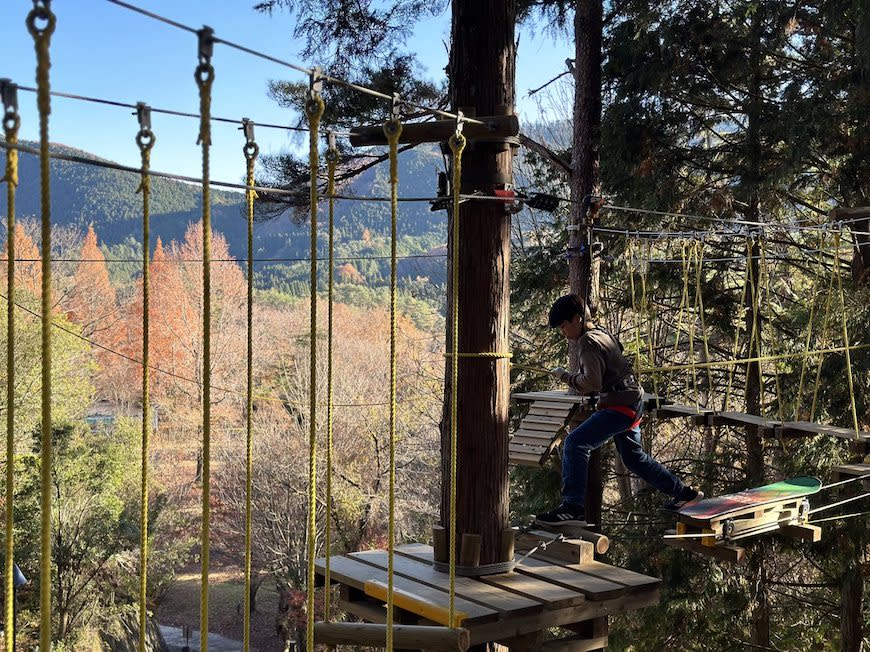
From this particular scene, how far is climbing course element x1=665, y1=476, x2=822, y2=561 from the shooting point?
4000 millimetres

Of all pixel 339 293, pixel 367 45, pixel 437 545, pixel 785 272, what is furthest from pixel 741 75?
pixel 339 293

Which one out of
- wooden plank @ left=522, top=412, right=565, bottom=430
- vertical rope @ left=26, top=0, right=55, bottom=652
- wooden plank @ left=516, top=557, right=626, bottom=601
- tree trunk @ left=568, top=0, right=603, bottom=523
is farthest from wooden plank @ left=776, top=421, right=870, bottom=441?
vertical rope @ left=26, top=0, right=55, bottom=652

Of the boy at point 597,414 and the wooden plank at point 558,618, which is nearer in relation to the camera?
the wooden plank at point 558,618

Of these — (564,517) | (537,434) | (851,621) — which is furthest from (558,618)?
(851,621)

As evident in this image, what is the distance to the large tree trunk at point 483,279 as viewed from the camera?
356cm

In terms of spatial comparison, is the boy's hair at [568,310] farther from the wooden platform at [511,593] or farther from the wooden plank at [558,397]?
the wooden plank at [558,397]

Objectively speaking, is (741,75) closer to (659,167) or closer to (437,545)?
(659,167)

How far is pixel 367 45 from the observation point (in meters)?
7.23

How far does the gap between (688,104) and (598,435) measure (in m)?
5.38

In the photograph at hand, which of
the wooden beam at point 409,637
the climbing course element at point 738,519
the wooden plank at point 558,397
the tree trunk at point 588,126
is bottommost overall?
the wooden beam at point 409,637

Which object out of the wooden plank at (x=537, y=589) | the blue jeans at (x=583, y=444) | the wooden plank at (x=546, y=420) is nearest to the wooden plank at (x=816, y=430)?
the blue jeans at (x=583, y=444)

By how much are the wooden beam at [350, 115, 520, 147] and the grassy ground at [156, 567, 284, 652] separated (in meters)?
16.6

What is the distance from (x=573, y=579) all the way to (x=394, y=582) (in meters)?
0.73

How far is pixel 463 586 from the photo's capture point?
11.2 ft
